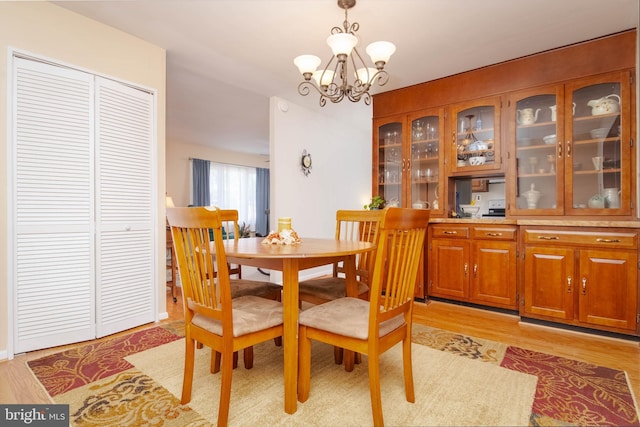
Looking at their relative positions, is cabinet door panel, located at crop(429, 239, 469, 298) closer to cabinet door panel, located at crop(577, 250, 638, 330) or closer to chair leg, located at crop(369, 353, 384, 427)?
cabinet door panel, located at crop(577, 250, 638, 330)

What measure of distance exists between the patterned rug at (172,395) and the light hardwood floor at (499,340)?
0.08m

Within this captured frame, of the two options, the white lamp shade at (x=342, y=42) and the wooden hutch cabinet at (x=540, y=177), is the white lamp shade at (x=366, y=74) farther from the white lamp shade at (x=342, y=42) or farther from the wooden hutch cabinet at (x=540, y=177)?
the wooden hutch cabinet at (x=540, y=177)

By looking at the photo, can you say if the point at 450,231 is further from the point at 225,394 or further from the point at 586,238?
the point at 225,394

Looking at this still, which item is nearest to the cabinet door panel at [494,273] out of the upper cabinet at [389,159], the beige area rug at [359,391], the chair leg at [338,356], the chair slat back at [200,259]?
the upper cabinet at [389,159]

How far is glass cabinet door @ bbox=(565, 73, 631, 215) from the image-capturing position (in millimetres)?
2670

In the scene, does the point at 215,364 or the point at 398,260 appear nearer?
the point at 398,260

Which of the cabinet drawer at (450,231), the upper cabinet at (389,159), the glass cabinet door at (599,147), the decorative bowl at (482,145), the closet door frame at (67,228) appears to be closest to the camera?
the closet door frame at (67,228)

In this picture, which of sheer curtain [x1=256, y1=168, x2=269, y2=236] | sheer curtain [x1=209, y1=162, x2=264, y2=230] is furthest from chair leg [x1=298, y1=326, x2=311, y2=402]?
sheer curtain [x1=256, y1=168, x2=269, y2=236]

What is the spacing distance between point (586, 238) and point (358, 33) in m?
2.43

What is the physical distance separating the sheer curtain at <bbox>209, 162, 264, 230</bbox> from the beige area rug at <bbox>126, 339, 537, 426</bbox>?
5934 millimetres

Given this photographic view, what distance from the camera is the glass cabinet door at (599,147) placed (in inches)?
105

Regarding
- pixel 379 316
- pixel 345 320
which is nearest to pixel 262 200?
pixel 345 320

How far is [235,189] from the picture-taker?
27.1 ft

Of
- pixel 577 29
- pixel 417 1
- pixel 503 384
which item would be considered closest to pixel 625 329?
pixel 503 384
